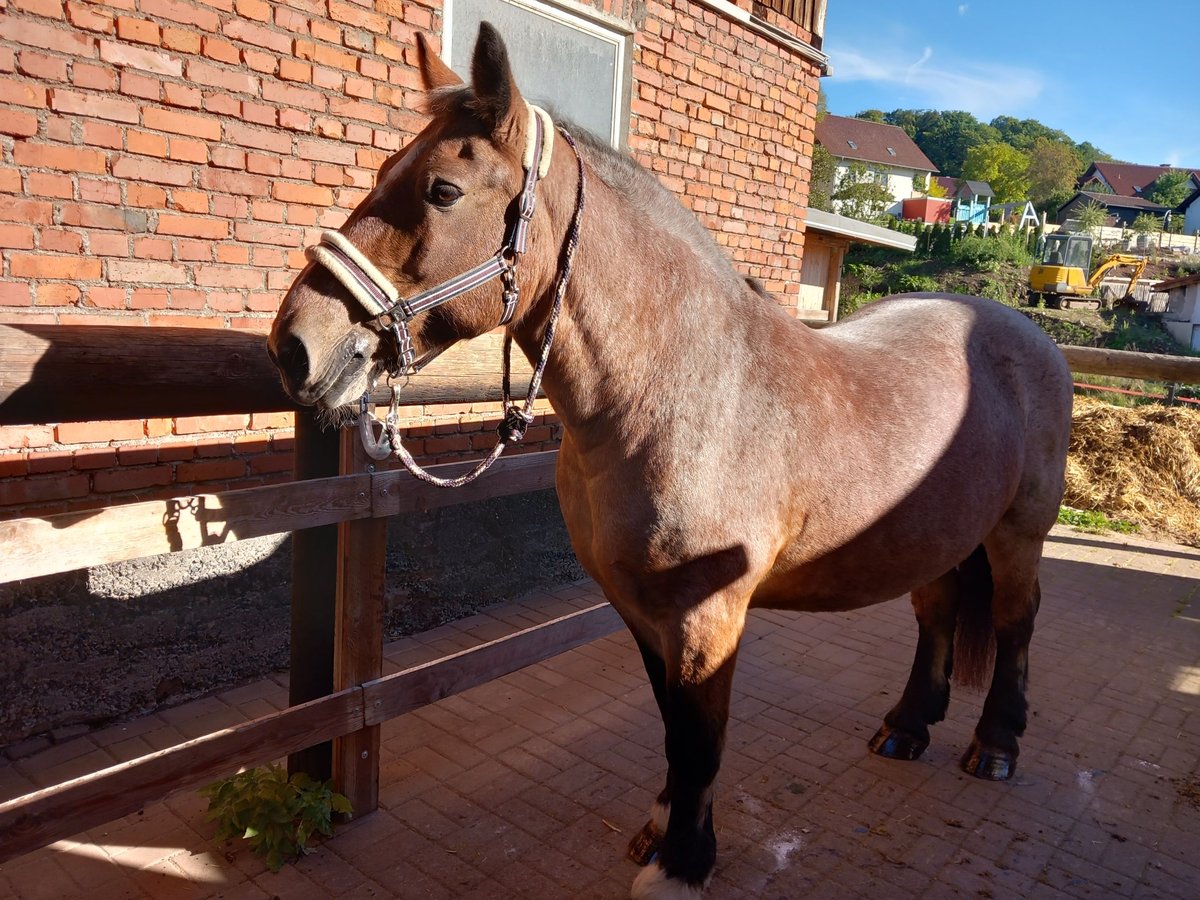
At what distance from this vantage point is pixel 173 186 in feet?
11.9

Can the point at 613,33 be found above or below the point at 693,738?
above

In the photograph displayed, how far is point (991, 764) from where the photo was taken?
3.47 meters

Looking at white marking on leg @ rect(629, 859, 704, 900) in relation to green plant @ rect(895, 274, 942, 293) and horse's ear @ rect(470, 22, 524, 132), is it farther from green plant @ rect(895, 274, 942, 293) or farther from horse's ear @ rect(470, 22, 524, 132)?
green plant @ rect(895, 274, 942, 293)

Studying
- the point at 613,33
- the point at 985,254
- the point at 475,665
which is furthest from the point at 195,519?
the point at 985,254

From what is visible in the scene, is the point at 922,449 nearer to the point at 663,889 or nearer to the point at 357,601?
the point at 663,889

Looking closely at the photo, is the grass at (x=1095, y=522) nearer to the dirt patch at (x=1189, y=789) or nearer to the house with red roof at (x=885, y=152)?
the dirt patch at (x=1189, y=789)

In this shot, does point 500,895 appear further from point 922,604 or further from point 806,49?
point 806,49

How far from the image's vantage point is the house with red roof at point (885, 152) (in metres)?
80.7

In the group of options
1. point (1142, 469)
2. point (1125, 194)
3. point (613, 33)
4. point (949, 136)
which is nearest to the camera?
point (613, 33)

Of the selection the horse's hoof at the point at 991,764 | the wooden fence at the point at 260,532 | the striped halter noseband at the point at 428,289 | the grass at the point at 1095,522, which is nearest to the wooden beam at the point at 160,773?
the wooden fence at the point at 260,532

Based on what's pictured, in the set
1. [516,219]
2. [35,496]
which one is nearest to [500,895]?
[516,219]

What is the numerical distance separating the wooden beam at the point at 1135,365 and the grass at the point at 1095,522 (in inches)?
71.1

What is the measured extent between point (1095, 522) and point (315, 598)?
8108mm

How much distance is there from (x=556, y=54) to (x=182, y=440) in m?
3.36
